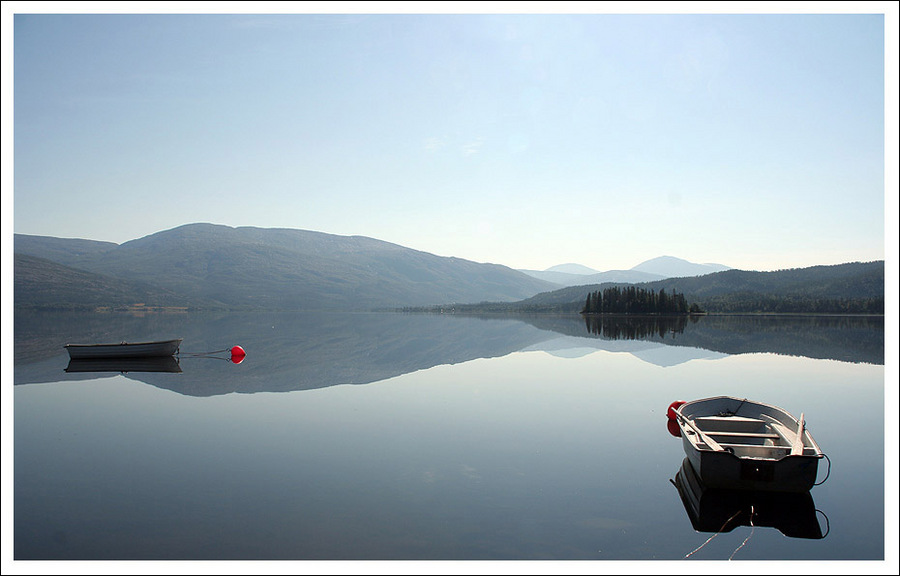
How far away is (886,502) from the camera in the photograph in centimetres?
1194

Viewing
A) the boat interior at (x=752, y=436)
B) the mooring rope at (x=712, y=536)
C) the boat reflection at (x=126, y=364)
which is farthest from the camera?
the boat reflection at (x=126, y=364)

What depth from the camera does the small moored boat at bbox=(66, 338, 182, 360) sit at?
3900 centimetres

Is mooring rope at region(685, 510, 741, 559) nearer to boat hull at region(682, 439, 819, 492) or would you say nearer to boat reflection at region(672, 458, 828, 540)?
boat reflection at region(672, 458, 828, 540)

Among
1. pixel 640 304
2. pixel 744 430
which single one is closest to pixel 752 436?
pixel 744 430

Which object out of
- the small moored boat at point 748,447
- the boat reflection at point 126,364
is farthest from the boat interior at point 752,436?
the boat reflection at point 126,364

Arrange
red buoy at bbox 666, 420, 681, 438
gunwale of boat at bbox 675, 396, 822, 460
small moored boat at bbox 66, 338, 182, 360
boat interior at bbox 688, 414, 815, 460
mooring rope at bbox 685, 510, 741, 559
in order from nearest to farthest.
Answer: mooring rope at bbox 685, 510, 741, 559, gunwale of boat at bbox 675, 396, 822, 460, boat interior at bbox 688, 414, 815, 460, red buoy at bbox 666, 420, 681, 438, small moored boat at bbox 66, 338, 182, 360

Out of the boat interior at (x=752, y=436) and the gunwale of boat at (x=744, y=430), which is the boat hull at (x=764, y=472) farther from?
the boat interior at (x=752, y=436)

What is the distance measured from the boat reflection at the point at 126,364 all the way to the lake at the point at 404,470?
549 centimetres

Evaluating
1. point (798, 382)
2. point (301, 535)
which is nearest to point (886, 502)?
point (301, 535)

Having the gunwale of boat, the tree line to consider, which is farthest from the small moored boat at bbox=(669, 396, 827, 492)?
the tree line

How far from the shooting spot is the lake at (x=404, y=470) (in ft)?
31.7

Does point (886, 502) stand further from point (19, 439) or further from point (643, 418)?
point (19, 439)

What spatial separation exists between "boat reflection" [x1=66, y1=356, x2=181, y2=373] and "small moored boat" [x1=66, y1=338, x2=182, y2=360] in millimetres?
286

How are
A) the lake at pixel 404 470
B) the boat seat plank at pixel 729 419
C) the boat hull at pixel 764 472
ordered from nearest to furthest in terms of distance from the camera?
the lake at pixel 404 470
the boat hull at pixel 764 472
the boat seat plank at pixel 729 419
